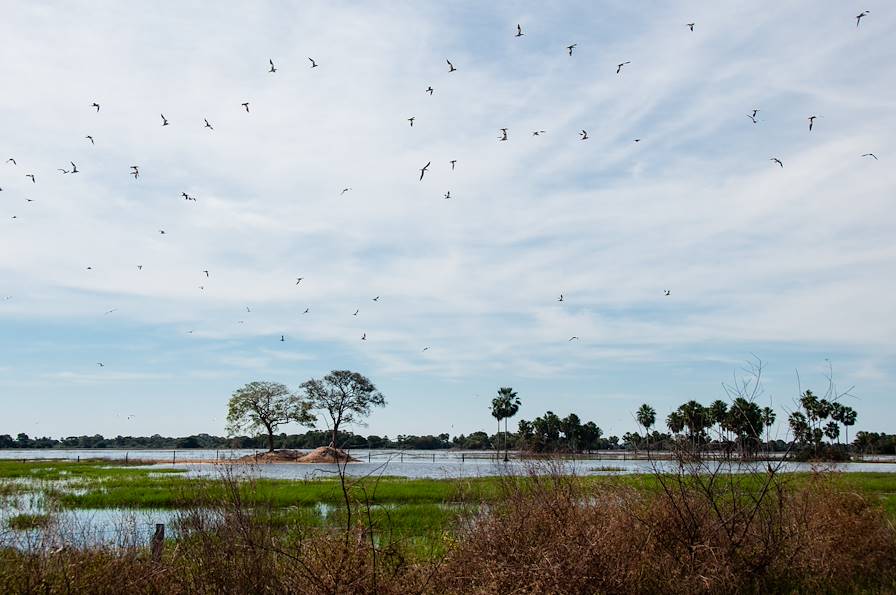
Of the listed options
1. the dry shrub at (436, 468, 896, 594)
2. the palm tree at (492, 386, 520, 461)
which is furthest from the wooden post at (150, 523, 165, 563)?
the palm tree at (492, 386, 520, 461)

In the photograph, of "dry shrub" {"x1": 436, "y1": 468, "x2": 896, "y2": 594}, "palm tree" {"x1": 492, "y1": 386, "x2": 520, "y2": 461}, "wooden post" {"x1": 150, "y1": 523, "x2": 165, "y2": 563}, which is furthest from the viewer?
"palm tree" {"x1": 492, "y1": 386, "x2": 520, "y2": 461}

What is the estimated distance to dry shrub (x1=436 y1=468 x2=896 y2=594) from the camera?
11.3 meters

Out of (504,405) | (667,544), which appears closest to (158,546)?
(667,544)

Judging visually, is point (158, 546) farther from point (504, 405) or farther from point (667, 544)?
point (504, 405)

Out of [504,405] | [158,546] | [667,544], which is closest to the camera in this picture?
[158,546]

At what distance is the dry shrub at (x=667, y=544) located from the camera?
11.3 m

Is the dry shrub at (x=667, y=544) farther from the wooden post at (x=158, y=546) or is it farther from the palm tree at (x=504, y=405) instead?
the palm tree at (x=504, y=405)

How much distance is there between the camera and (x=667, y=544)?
532 inches

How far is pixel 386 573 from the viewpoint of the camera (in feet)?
33.9

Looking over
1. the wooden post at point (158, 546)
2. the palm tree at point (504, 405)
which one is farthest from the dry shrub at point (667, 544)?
the palm tree at point (504, 405)

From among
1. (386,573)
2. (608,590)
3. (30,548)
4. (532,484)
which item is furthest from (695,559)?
(30,548)

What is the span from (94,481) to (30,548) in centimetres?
3757

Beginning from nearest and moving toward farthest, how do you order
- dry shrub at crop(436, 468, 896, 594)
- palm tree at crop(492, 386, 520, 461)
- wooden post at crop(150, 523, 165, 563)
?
wooden post at crop(150, 523, 165, 563)
dry shrub at crop(436, 468, 896, 594)
palm tree at crop(492, 386, 520, 461)

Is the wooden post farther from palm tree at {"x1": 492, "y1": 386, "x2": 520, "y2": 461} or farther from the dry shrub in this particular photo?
palm tree at {"x1": 492, "y1": 386, "x2": 520, "y2": 461}
